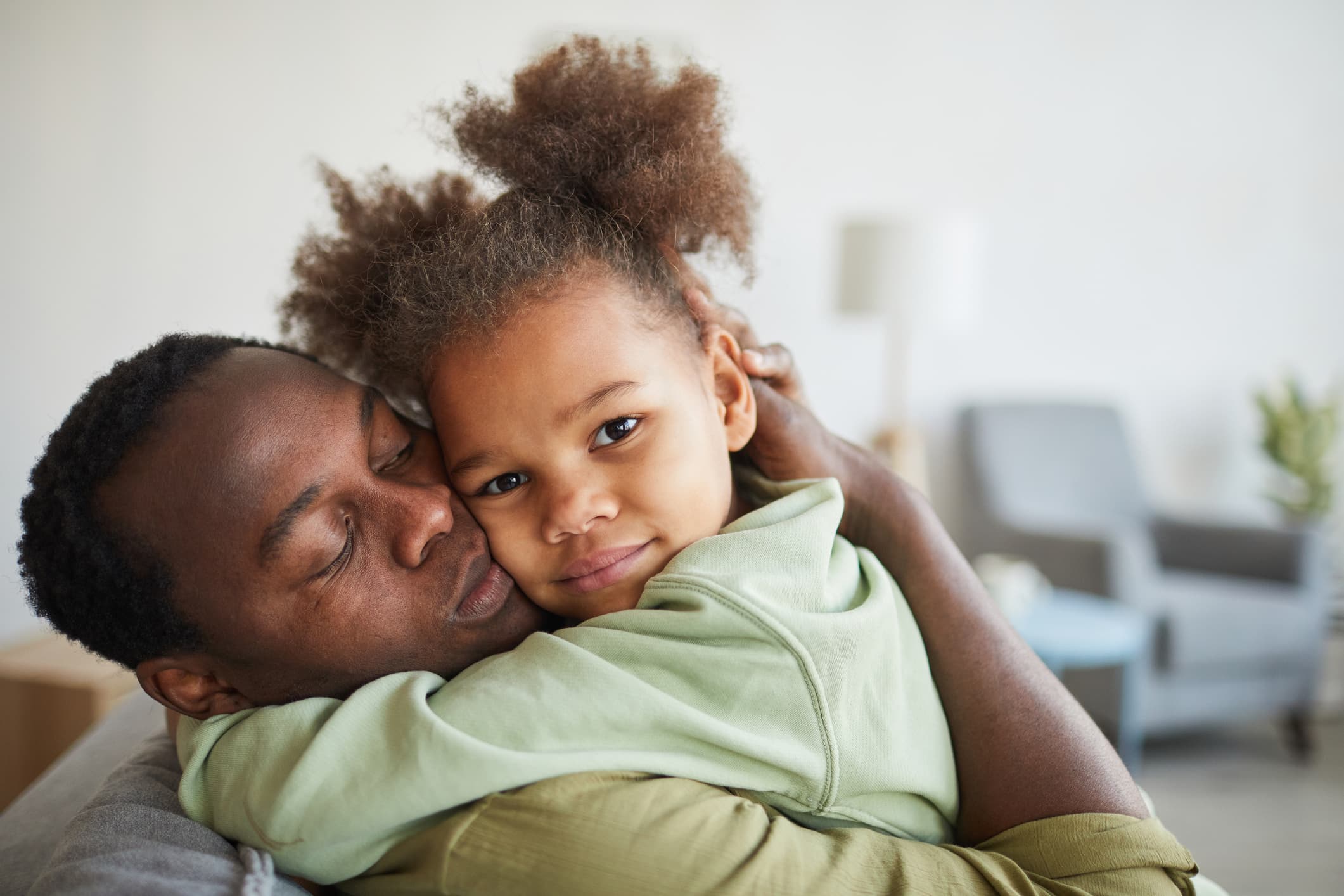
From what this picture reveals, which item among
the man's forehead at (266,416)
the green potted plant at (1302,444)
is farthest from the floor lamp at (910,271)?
the man's forehead at (266,416)

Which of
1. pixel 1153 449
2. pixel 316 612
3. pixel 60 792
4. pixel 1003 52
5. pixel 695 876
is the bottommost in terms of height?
pixel 1153 449

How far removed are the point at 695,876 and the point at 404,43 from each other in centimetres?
396

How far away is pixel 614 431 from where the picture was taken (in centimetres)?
110

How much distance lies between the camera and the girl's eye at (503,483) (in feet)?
3.64

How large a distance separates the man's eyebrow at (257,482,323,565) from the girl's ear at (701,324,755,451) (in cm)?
52

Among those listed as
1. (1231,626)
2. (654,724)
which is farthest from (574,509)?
(1231,626)

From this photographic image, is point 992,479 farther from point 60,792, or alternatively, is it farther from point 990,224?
point 60,792

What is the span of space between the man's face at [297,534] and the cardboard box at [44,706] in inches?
73.1

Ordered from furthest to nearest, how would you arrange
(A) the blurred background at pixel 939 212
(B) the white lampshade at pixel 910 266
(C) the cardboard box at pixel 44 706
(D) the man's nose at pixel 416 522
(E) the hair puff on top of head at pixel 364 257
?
1. (B) the white lampshade at pixel 910 266
2. (A) the blurred background at pixel 939 212
3. (C) the cardboard box at pixel 44 706
4. (E) the hair puff on top of head at pixel 364 257
5. (D) the man's nose at pixel 416 522

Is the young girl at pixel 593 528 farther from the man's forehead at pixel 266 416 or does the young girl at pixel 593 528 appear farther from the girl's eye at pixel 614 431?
the man's forehead at pixel 266 416

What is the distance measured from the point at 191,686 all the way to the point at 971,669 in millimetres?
803

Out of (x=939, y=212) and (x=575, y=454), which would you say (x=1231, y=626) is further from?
(x=575, y=454)

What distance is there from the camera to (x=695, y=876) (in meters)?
0.75

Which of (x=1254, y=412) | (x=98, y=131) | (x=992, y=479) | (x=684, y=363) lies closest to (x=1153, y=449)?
(x=1254, y=412)
